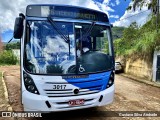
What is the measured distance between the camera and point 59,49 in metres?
5.98

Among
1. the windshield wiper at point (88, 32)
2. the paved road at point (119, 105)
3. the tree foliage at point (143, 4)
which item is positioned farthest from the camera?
the tree foliage at point (143, 4)

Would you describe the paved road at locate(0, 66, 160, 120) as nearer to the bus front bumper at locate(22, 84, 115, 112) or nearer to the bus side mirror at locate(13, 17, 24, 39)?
the bus front bumper at locate(22, 84, 115, 112)

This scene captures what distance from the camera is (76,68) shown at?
6.00m

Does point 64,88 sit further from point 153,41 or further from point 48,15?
point 153,41

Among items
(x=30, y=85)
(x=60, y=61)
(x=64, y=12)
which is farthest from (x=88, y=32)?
(x=30, y=85)

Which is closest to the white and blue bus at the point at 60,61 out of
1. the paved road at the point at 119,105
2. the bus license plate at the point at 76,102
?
the bus license plate at the point at 76,102

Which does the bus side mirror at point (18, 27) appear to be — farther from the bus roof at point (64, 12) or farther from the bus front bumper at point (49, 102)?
the bus front bumper at point (49, 102)

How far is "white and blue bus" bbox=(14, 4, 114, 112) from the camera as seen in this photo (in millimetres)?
5730

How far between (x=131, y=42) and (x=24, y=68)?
1337 cm

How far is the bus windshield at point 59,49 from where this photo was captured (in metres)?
5.80

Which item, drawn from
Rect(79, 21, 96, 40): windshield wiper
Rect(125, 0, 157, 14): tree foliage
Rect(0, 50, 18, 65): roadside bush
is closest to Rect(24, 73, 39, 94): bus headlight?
Rect(79, 21, 96, 40): windshield wiper

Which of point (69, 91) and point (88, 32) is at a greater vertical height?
point (88, 32)

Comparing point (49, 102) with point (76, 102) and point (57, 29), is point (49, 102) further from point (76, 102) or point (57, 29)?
point (57, 29)

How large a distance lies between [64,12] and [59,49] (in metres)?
0.99
